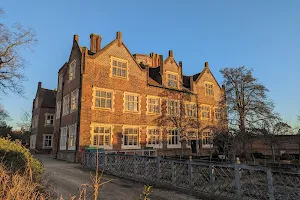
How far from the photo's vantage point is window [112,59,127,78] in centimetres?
2239

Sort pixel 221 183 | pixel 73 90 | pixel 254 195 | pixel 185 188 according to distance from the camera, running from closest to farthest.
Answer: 1. pixel 254 195
2. pixel 221 183
3. pixel 185 188
4. pixel 73 90

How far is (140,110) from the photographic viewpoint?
23.5m

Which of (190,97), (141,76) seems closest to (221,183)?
(141,76)

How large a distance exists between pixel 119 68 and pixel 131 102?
392 centimetres

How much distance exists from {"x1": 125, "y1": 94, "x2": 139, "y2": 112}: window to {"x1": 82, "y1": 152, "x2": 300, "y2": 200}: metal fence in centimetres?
1096

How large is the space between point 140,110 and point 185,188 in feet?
49.4

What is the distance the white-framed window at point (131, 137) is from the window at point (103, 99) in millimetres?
3153

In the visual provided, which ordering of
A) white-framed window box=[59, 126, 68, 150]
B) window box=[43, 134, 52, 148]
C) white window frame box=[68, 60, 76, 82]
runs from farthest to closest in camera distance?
window box=[43, 134, 52, 148] → white window frame box=[68, 60, 76, 82] → white-framed window box=[59, 126, 68, 150]

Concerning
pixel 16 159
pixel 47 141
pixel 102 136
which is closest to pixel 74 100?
pixel 102 136

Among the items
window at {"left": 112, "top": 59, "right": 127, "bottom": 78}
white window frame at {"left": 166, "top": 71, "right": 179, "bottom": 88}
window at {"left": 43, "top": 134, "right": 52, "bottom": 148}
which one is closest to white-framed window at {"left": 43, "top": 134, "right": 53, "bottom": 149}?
window at {"left": 43, "top": 134, "right": 52, "bottom": 148}

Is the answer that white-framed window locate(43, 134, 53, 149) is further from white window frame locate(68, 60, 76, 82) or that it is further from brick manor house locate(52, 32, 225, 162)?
white window frame locate(68, 60, 76, 82)

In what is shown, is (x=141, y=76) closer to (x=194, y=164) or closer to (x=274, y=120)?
A: (x=274, y=120)

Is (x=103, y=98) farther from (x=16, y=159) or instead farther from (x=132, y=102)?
(x=16, y=159)

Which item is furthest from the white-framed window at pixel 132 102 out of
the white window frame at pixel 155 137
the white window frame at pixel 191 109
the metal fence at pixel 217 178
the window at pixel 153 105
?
the metal fence at pixel 217 178
